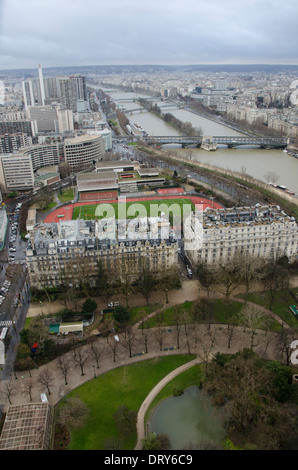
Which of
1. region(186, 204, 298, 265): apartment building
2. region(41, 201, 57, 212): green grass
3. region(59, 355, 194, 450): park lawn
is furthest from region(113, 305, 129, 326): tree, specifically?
region(41, 201, 57, 212): green grass

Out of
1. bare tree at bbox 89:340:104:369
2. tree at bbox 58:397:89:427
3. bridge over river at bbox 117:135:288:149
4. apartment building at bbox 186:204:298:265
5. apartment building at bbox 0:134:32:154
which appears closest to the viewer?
tree at bbox 58:397:89:427

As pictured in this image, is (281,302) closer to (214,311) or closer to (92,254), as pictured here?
(214,311)

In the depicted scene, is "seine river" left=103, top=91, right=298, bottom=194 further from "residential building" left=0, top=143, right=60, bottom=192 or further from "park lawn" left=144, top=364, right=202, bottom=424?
"park lawn" left=144, top=364, right=202, bottom=424

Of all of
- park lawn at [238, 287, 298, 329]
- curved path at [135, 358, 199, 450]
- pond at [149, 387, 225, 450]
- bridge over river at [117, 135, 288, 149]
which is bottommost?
pond at [149, 387, 225, 450]

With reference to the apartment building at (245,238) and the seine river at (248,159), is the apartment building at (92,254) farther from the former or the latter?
the seine river at (248,159)

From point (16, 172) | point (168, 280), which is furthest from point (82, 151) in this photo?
point (168, 280)

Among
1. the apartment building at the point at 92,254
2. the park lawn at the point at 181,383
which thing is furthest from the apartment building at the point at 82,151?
the park lawn at the point at 181,383
